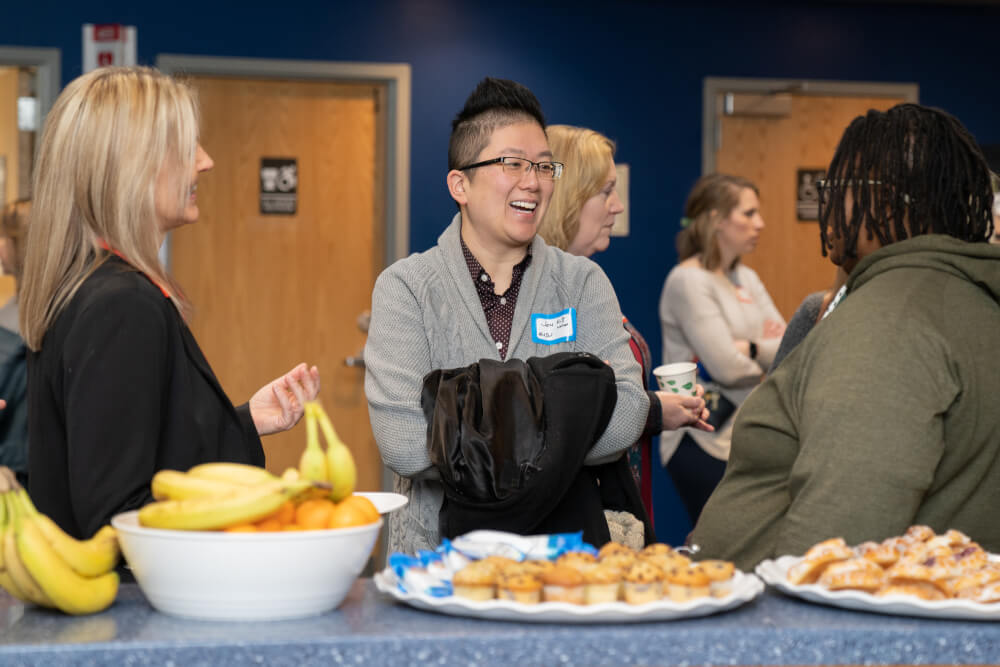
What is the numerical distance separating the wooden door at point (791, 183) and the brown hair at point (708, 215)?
1551mm

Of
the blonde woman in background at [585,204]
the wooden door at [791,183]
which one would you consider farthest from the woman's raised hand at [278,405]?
the wooden door at [791,183]

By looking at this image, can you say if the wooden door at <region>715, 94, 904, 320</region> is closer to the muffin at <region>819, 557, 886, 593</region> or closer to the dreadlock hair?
the dreadlock hair

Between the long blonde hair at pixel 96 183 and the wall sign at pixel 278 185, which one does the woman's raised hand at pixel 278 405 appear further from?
the wall sign at pixel 278 185

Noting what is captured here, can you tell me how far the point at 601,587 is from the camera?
4.12 ft

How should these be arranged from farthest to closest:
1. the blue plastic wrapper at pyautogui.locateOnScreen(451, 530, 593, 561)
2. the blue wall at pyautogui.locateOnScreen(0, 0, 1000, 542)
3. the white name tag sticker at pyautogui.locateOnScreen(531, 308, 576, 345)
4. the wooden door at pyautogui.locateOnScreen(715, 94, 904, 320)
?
the wooden door at pyautogui.locateOnScreen(715, 94, 904, 320), the blue wall at pyautogui.locateOnScreen(0, 0, 1000, 542), the white name tag sticker at pyautogui.locateOnScreen(531, 308, 576, 345), the blue plastic wrapper at pyautogui.locateOnScreen(451, 530, 593, 561)

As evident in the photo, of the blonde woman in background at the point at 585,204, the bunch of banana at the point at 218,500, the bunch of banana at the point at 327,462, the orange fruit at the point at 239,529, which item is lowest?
the orange fruit at the point at 239,529

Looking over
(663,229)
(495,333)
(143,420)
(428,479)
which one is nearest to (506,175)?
(495,333)

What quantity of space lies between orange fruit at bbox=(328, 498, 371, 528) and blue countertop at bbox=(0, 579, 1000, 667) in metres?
0.10

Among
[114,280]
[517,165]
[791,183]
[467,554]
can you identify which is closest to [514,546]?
[467,554]

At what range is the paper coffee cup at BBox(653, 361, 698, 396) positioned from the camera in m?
2.67

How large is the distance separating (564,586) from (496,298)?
1.13 m

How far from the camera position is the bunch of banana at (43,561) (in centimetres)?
126

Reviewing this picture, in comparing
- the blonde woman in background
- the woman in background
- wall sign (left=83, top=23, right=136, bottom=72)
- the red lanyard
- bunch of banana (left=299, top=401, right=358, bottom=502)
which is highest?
wall sign (left=83, top=23, right=136, bottom=72)

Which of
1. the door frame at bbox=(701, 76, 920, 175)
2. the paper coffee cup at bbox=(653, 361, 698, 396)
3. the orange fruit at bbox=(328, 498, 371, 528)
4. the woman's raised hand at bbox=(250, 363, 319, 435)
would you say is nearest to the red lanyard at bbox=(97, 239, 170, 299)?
the woman's raised hand at bbox=(250, 363, 319, 435)
